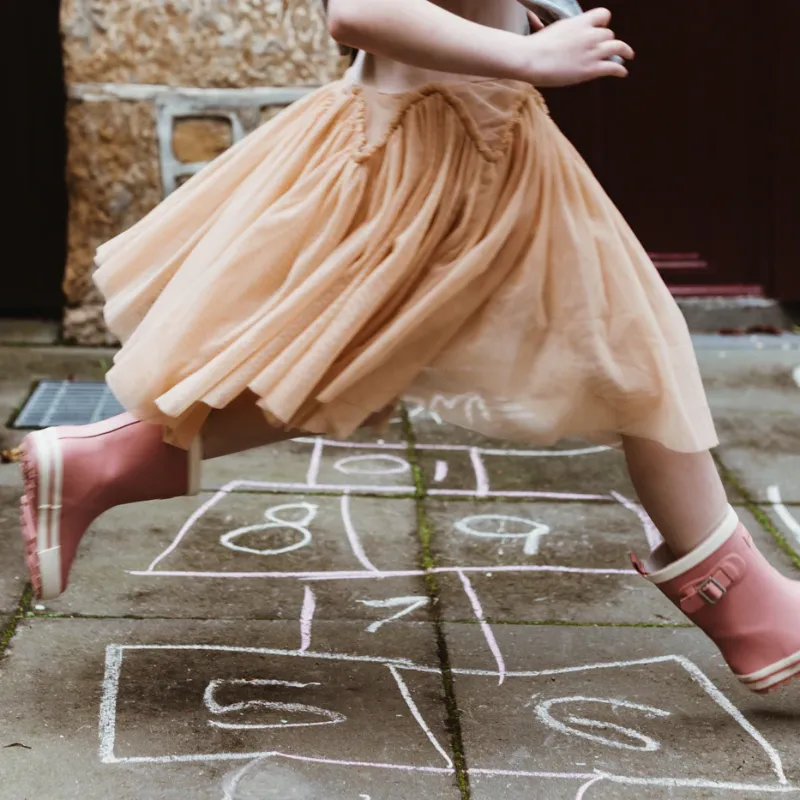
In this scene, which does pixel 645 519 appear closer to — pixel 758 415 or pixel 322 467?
pixel 322 467

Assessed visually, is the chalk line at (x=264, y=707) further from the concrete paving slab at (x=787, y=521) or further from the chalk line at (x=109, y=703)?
the concrete paving slab at (x=787, y=521)

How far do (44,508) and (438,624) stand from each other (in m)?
0.92

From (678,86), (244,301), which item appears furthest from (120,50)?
(244,301)

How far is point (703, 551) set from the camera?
247cm

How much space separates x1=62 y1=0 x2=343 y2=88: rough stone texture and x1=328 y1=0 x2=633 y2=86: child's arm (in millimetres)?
2982

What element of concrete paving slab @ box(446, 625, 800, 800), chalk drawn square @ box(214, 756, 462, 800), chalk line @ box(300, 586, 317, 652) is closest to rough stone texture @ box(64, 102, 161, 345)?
chalk line @ box(300, 586, 317, 652)

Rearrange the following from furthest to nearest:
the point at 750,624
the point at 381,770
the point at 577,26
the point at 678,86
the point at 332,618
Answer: the point at 678,86
the point at 332,618
the point at 750,624
the point at 381,770
the point at 577,26

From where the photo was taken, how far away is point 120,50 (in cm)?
507

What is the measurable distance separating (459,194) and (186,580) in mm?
1247

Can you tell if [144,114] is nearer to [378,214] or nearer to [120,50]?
[120,50]

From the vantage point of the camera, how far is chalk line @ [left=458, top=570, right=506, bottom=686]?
2.71 metres

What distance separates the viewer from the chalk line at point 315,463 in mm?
3855

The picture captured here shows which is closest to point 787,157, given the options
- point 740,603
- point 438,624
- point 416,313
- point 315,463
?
point 315,463

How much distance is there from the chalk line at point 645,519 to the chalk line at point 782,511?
0.36 meters
